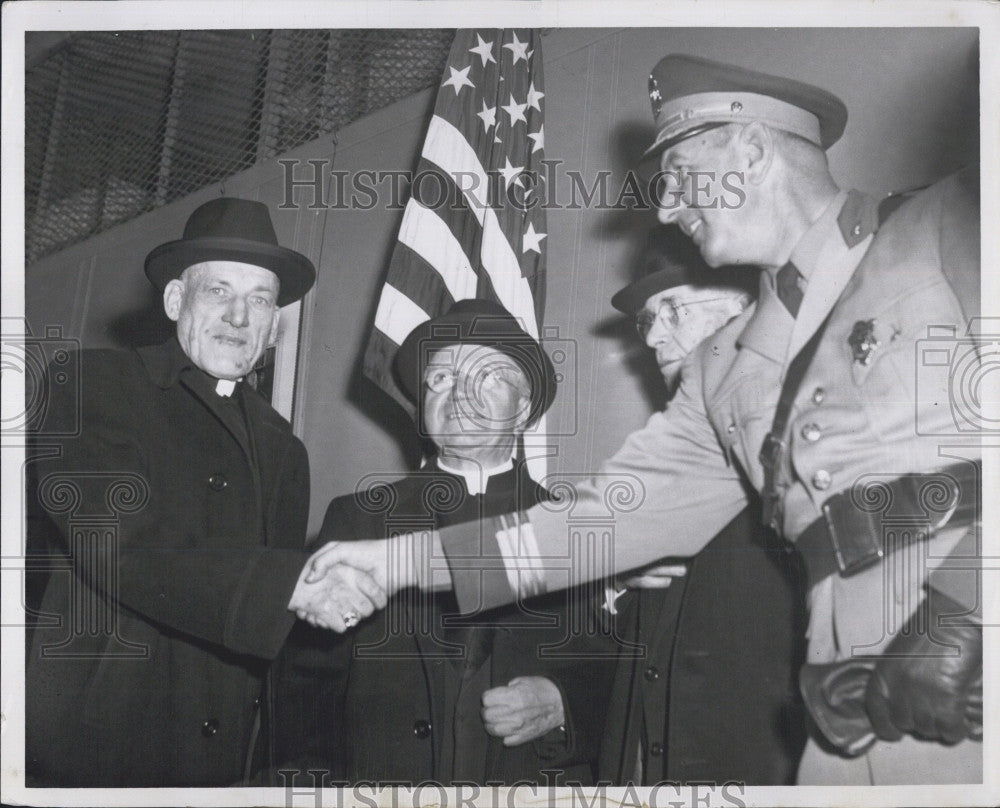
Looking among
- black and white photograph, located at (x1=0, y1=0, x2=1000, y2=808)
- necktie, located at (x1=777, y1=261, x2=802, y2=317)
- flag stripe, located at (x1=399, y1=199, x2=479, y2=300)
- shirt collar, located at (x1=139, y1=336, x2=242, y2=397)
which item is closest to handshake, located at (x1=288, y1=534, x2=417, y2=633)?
black and white photograph, located at (x1=0, y1=0, x2=1000, y2=808)

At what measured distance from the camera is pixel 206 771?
293 centimetres

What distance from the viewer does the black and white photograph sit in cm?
286

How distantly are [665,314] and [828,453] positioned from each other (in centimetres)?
56

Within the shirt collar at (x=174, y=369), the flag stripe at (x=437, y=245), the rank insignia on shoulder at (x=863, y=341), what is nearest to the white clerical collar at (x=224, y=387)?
the shirt collar at (x=174, y=369)

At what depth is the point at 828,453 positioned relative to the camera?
2852 mm

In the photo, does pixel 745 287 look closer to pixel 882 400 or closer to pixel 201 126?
pixel 882 400

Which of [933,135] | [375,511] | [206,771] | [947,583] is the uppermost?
[933,135]

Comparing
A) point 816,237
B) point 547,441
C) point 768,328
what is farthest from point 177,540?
point 816,237

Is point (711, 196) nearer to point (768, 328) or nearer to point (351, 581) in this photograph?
point (768, 328)

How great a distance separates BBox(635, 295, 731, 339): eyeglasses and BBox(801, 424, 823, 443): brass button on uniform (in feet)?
1.40

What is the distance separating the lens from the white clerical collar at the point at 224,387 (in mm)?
2990

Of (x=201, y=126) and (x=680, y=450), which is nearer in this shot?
(x=680, y=450)

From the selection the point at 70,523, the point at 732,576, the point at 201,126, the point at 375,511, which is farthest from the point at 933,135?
the point at 70,523

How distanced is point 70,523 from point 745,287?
1.95 meters
